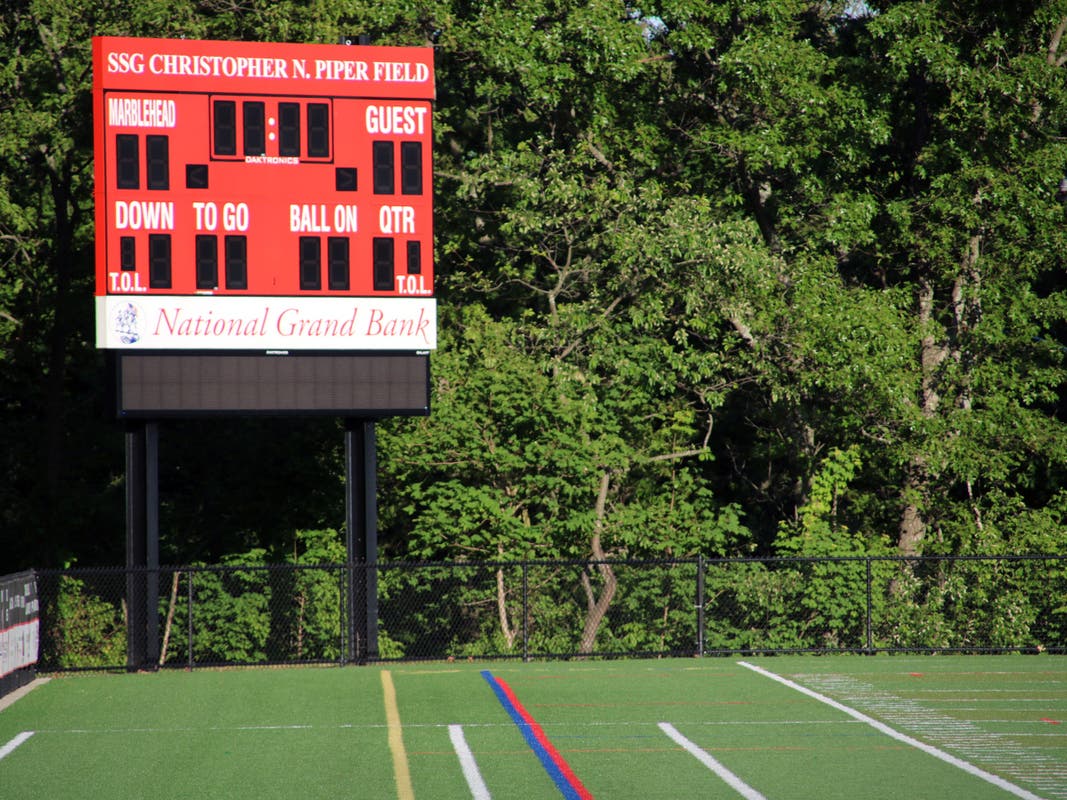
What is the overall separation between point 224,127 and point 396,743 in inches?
383

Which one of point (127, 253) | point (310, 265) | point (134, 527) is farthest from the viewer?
point (134, 527)

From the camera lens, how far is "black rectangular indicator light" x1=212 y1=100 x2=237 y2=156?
2092 centimetres

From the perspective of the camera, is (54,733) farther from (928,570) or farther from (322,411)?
(928,570)

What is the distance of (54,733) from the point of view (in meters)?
16.2

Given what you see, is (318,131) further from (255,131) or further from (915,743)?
(915,743)

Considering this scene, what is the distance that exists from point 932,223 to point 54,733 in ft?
70.1

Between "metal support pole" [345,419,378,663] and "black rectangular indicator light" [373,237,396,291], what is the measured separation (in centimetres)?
218

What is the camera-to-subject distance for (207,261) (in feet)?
68.3

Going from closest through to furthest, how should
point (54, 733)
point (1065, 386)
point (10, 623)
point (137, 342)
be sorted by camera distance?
point (54, 733), point (10, 623), point (137, 342), point (1065, 386)

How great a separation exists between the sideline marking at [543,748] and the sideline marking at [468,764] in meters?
0.64

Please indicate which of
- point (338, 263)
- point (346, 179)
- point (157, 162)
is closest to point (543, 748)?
point (338, 263)

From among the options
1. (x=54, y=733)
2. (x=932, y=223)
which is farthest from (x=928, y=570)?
(x=54, y=733)

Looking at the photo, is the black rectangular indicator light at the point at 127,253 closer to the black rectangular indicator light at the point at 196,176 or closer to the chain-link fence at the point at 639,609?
the black rectangular indicator light at the point at 196,176

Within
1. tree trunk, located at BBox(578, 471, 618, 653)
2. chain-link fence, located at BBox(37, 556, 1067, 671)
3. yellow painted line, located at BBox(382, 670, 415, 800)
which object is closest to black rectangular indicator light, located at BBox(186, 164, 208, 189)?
yellow painted line, located at BBox(382, 670, 415, 800)
